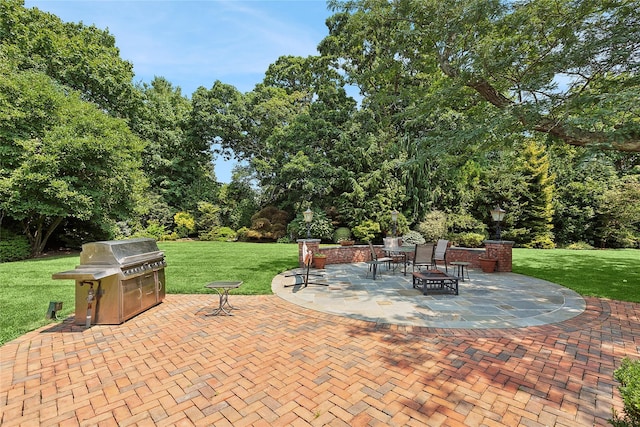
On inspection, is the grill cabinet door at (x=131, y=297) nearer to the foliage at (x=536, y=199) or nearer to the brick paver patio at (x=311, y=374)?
the brick paver patio at (x=311, y=374)

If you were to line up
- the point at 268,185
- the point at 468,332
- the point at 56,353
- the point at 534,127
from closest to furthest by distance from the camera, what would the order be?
the point at 56,353
the point at 468,332
the point at 534,127
the point at 268,185

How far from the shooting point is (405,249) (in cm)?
906

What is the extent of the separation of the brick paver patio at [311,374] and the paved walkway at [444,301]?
1.25 feet

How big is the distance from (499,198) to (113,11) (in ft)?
72.7

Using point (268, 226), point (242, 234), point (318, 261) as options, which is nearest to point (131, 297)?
point (318, 261)

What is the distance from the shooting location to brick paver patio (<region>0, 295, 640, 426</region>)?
2.45 m

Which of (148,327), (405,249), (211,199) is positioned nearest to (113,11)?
(148,327)

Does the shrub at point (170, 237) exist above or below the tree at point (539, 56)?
below

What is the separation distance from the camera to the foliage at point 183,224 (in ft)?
71.8

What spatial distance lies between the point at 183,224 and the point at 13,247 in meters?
10.4

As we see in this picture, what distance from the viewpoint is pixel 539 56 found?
757 centimetres

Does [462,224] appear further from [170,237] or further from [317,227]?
[170,237]

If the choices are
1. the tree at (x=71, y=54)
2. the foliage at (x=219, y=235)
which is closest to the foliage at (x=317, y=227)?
the foliage at (x=219, y=235)

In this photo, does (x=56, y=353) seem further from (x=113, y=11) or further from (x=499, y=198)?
(x=499, y=198)
